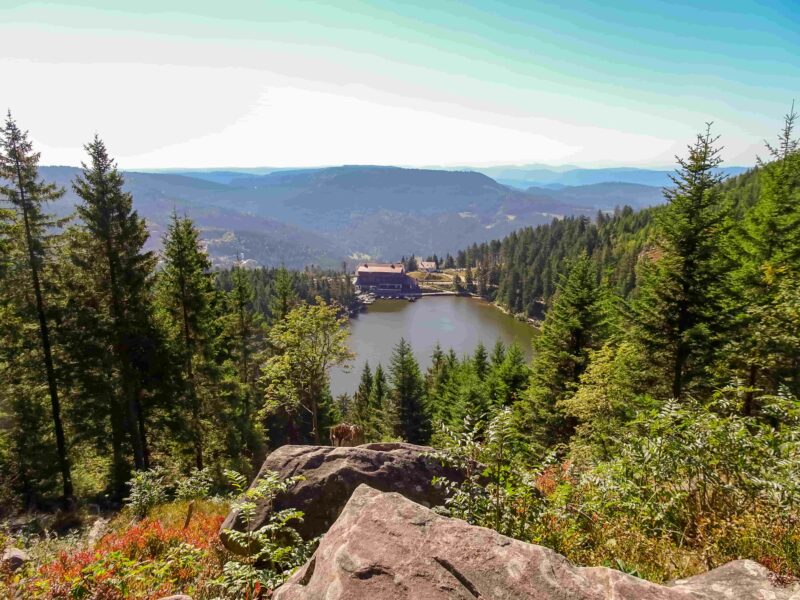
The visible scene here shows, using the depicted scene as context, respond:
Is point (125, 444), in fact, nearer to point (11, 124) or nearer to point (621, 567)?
point (11, 124)

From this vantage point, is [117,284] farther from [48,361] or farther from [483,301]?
[483,301]

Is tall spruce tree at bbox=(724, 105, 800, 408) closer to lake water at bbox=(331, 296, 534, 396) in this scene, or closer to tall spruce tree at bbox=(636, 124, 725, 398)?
tall spruce tree at bbox=(636, 124, 725, 398)

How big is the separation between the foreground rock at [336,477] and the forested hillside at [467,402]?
0.51 meters

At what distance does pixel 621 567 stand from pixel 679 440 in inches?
91.1

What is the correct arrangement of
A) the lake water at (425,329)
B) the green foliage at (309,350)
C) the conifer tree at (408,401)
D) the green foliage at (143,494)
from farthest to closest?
the lake water at (425,329)
the conifer tree at (408,401)
the green foliage at (309,350)
the green foliage at (143,494)

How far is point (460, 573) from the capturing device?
3.59 m

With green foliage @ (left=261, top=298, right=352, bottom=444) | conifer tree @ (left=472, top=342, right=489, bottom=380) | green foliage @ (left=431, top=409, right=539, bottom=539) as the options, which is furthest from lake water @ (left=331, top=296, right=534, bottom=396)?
green foliage @ (left=431, top=409, right=539, bottom=539)

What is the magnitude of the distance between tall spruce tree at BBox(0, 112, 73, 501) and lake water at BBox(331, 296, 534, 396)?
7528 cm

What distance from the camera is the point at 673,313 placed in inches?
637

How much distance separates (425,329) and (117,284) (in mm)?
121036

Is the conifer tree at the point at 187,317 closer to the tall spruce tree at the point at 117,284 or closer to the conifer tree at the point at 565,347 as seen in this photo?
the tall spruce tree at the point at 117,284

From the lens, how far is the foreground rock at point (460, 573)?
11.2 feet

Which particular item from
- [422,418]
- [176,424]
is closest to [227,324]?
[176,424]

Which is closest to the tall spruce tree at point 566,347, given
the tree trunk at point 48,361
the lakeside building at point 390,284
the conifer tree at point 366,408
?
the tree trunk at point 48,361
